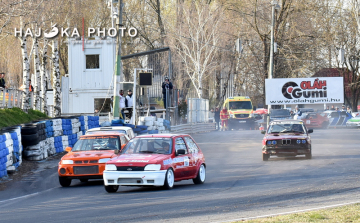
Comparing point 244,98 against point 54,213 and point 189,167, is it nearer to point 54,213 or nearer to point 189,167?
point 189,167

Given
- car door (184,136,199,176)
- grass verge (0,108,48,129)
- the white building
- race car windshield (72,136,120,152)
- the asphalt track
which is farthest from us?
the white building

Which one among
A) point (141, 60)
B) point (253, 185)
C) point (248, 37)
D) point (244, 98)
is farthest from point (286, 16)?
point (253, 185)

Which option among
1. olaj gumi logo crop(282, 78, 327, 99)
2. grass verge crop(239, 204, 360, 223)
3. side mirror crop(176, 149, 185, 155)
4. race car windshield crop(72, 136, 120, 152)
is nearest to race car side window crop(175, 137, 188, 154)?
side mirror crop(176, 149, 185, 155)

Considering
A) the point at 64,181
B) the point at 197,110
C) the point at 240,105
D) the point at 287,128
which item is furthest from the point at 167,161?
the point at 240,105

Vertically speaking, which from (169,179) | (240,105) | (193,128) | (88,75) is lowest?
(193,128)

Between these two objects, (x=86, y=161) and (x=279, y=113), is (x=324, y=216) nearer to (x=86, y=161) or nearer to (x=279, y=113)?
(x=86, y=161)

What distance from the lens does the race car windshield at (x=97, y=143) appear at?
15141 mm

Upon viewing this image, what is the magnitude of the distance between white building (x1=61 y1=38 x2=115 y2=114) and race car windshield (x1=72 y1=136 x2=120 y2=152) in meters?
19.0

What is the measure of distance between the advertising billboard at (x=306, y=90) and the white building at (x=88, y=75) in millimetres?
9914

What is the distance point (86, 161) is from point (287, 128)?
9.47 meters

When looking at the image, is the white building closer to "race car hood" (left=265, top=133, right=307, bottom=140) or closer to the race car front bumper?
"race car hood" (left=265, top=133, right=307, bottom=140)

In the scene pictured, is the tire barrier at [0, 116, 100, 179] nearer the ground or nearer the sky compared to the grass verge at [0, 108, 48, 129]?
nearer the ground

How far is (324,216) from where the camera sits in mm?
8289

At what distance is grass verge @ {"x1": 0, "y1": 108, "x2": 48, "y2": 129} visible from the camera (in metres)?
23.2
